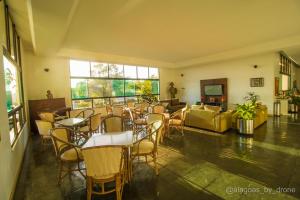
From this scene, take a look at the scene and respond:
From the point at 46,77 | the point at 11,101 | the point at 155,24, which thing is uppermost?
the point at 155,24

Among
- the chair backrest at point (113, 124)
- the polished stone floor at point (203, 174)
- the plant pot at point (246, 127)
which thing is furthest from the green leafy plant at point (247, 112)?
the chair backrest at point (113, 124)

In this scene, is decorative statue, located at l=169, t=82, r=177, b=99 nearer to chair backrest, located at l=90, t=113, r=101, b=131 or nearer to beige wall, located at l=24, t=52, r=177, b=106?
beige wall, located at l=24, t=52, r=177, b=106

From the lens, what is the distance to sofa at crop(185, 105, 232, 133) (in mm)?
4898

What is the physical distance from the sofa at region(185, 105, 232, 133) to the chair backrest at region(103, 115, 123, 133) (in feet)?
9.95

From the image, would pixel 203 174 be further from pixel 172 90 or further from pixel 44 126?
pixel 172 90

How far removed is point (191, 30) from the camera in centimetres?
479

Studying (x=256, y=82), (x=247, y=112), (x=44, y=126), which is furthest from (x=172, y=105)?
(x=44, y=126)

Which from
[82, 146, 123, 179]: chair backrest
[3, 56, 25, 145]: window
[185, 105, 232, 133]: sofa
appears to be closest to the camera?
[82, 146, 123, 179]: chair backrest

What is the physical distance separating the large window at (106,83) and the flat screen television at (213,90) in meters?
3.33

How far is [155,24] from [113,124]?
2914 mm

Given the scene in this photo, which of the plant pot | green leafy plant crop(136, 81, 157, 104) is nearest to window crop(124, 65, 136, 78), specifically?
green leafy plant crop(136, 81, 157, 104)

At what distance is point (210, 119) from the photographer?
16.5 ft

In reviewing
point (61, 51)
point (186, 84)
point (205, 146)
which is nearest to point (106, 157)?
point (205, 146)

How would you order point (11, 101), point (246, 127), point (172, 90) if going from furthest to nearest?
point (172, 90)
point (246, 127)
point (11, 101)
